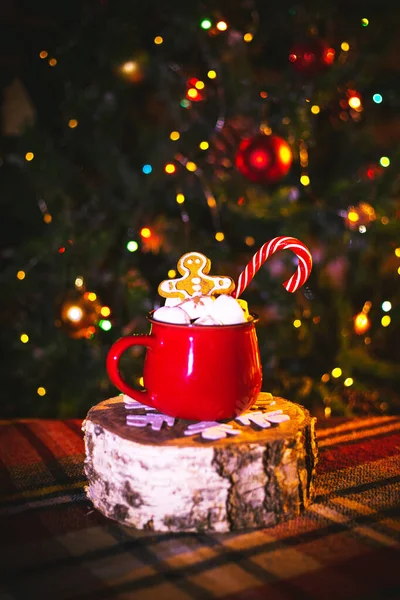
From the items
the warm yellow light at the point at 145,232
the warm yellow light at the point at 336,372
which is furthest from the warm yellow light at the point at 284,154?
the warm yellow light at the point at 336,372

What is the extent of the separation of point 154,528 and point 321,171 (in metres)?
2.14

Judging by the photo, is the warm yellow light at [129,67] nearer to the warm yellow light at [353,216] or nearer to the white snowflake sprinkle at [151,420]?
the warm yellow light at [353,216]

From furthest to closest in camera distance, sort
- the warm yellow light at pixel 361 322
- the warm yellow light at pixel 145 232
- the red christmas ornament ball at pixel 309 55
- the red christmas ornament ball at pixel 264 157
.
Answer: the warm yellow light at pixel 361 322
the warm yellow light at pixel 145 232
the red christmas ornament ball at pixel 309 55
the red christmas ornament ball at pixel 264 157

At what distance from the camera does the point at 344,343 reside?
2.14 m

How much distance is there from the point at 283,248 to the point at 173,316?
23 centimetres

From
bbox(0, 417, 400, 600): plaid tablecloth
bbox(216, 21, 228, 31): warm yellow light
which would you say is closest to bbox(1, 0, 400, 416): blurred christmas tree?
bbox(216, 21, 228, 31): warm yellow light

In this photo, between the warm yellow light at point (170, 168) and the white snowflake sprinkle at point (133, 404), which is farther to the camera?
the warm yellow light at point (170, 168)

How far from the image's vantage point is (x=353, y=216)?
78.6 inches

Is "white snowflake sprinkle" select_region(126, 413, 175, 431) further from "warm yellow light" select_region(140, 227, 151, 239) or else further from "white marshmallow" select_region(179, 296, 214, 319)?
"warm yellow light" select_region(140, 227, 151, 239)

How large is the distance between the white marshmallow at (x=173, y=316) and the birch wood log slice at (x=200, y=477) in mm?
168

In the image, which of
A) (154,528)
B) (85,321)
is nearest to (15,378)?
(85,321)

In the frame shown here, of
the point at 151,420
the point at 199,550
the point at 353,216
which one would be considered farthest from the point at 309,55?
the point at 199,550

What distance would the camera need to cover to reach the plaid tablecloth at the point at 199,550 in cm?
72

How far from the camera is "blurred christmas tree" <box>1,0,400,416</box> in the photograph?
1987 millimetres
